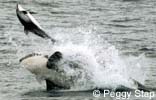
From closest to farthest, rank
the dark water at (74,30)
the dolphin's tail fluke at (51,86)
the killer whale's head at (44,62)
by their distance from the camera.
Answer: the killer whale's head at (44,62), the dolphin's tail fluke at (51,86), the dark water at (74,30)

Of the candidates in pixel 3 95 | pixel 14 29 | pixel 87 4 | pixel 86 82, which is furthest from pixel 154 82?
pixel 87 4

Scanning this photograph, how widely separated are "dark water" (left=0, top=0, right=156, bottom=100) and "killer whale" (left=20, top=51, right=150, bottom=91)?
0.35 meters

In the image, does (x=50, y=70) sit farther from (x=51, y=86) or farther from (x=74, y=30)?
(x=74, y=30)

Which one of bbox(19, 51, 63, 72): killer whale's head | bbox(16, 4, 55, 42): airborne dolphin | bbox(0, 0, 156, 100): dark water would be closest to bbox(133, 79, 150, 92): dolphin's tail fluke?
bbox(0, 0, 156, 100): dark water

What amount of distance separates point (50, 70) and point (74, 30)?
29.1 ft

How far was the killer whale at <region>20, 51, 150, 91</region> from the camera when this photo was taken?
16547 mm

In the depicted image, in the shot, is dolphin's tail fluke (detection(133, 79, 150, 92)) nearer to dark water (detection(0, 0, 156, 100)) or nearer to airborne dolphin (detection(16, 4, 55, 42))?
dark water (detection(0, 0, 156, 100))

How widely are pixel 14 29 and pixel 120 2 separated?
300 inches

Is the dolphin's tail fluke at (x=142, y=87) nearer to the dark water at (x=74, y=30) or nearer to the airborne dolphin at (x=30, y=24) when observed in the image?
the dark water at (x=74, y=30)

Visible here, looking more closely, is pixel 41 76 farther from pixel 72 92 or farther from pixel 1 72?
pixel 1 72

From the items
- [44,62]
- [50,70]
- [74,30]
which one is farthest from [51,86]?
[74,30]

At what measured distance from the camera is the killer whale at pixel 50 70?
16.5m

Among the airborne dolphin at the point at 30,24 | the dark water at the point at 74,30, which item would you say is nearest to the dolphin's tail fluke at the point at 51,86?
the dark water at the point at 74,30

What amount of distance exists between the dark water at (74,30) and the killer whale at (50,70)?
1.15 feet
